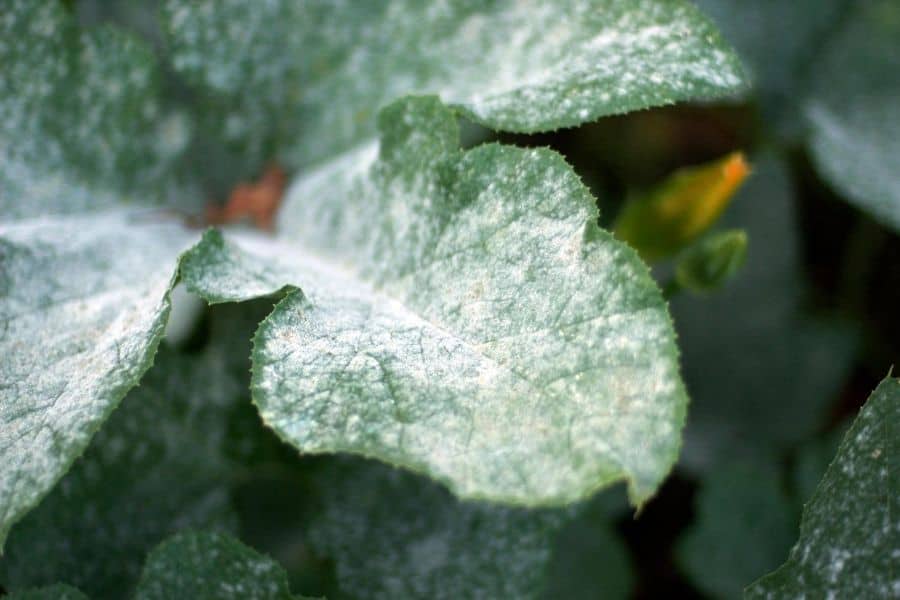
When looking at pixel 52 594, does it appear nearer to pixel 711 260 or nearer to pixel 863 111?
pixel 711 260

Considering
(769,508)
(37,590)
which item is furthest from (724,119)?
(37,590)

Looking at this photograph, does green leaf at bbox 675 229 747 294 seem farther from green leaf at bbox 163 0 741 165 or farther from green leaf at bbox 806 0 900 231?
green leaf at bbox 163 0 741 165

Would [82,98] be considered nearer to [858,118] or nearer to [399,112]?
[399,112]

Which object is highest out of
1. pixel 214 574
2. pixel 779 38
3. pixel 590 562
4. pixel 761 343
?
pixel 779 38

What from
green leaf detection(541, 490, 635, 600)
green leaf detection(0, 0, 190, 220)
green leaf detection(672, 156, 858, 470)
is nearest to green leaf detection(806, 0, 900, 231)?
green leaf detection(672, 156, 858, 470)

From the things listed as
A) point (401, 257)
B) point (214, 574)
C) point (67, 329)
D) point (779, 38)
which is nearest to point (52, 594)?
point (214, 574)

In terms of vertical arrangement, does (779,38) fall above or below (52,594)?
above
